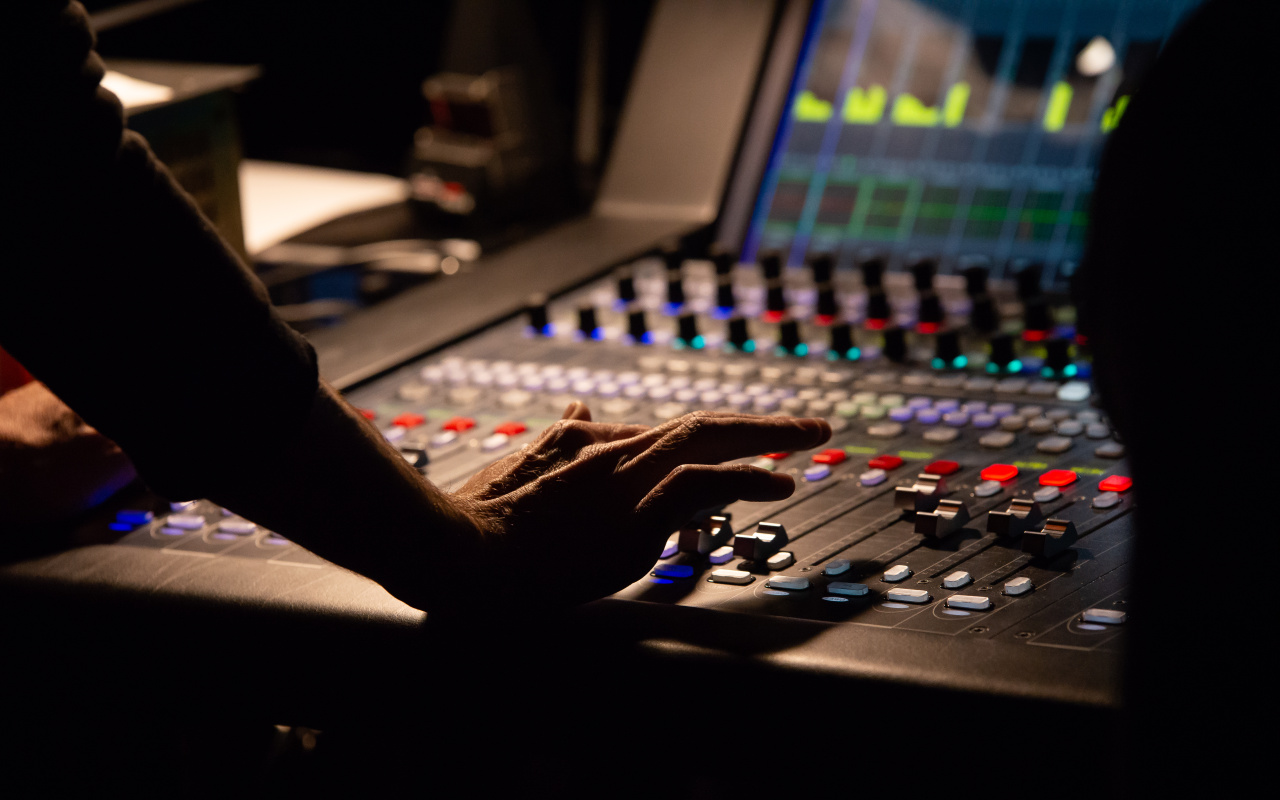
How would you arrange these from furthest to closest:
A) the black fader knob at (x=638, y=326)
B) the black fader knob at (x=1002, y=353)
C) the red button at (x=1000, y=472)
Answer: the black fader knob at (x=638, y=326) → the black fader knob at (x=1002, y=353) → the red button at (x=1000, y=472)

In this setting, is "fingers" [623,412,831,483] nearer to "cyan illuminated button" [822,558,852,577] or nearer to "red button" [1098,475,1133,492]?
"cyan illuminated button" [822,558,852,577]

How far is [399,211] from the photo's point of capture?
2.01 meters

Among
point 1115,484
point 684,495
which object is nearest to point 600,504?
point 684,495

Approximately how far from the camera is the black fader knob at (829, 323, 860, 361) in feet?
3.74

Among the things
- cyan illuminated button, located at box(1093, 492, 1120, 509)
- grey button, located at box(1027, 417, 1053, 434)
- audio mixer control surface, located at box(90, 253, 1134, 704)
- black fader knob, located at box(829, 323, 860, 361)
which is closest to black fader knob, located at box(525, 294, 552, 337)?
audio mixer control surface, located at box(90, 253, 1134, 704)

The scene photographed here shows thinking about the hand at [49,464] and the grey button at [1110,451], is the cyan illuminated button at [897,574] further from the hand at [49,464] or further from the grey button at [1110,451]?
the hand at [49,464]

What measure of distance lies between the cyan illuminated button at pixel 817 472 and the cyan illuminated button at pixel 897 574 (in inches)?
6.3

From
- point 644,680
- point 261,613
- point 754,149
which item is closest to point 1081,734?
point 644,680

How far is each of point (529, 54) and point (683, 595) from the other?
57.3 inches

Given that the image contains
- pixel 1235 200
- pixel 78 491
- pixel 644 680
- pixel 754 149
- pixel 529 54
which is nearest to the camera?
pixel 1235 200

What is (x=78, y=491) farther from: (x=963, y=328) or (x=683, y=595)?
(x=963, y=328)

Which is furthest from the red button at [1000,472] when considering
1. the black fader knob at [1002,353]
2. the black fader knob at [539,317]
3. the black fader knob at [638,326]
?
the black fader knob at [539,317]

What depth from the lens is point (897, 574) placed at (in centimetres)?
A: 74

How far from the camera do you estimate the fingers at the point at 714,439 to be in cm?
77
